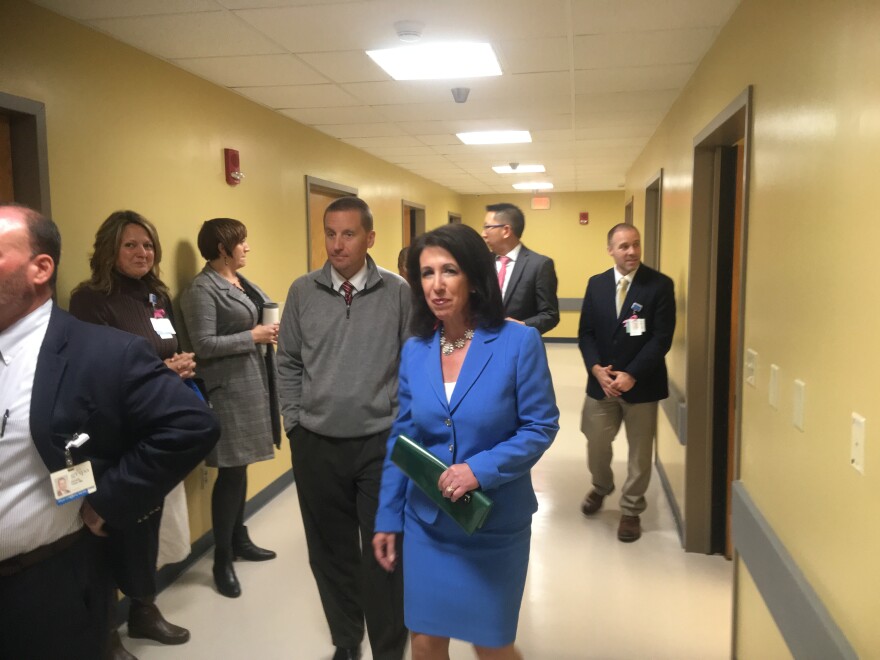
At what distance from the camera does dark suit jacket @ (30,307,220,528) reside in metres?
1.36

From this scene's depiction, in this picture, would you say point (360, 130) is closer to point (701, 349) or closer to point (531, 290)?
point (531, 290)

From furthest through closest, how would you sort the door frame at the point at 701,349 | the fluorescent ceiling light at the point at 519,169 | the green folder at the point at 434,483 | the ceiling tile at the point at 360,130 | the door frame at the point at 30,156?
1. the fluorescent ceiling light at the point at 519,169
2. the ceiling tile at the point at 360,130
3. the door frame at the point at 701,349
4. the door frame at the point at 30,156
5. the green folder at the point at 434,483

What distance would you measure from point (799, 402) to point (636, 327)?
69.4 inches

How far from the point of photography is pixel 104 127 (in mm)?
2734

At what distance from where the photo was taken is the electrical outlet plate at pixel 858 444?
129cm

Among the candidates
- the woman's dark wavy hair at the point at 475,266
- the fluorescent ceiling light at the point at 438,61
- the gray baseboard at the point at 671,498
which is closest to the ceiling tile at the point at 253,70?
the fluorescent ceiling light at the point at 438,61

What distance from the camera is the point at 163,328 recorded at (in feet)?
8.62

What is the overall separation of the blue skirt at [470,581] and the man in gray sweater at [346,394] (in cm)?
54

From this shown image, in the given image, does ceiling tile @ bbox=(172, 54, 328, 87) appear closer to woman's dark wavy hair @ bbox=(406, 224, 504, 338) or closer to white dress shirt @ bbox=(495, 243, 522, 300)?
white dress shirt @ bbox=(495, 243, 522, 300)

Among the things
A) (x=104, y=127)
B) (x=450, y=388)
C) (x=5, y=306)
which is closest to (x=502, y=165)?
(x=104, y=127)

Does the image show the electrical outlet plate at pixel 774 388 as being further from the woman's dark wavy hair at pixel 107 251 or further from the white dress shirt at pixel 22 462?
the woman's dark wavy hair at pixel 107 251

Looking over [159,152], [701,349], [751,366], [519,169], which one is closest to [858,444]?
[751,366]

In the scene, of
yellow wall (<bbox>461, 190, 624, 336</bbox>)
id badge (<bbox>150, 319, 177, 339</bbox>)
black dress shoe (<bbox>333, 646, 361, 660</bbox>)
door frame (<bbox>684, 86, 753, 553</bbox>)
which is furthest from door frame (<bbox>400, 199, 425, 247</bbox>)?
black dress shoe (<bbox>333, 646, 361, 660</bbox>)

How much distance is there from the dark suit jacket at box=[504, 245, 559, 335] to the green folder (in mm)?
1997
